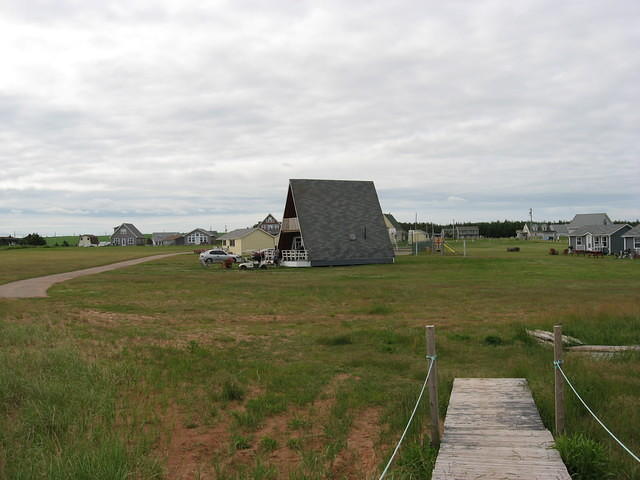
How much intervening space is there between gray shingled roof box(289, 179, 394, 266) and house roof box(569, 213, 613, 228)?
5824cm

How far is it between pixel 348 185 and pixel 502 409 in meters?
46.6

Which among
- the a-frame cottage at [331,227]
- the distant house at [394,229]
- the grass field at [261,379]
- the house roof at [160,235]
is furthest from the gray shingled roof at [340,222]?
the house roof at [160,235]

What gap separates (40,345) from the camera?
12.8m

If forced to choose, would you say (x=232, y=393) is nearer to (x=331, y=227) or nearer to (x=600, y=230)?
(x=331, y=227)

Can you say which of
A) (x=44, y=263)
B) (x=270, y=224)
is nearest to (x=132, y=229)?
(x=270, y=224)

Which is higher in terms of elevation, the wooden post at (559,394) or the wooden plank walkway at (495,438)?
the wooden post at (559,394)

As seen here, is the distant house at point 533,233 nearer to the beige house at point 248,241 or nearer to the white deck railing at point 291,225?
the beige house at point 248,241

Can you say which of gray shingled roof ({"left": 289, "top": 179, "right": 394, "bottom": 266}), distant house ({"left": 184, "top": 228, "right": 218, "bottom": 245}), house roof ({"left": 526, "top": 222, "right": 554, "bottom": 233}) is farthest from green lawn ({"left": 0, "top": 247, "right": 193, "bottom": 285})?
house roof ({"left": 526, "top": 222, "right": 554, "bottom": 233})

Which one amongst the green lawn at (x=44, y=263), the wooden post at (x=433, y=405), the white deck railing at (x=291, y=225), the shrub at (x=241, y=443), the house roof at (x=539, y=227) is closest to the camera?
the wooden post at (x=433, y=405)

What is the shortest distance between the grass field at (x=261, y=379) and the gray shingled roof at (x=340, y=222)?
85.2ft

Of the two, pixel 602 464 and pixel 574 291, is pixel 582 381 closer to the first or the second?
pixel 602 464

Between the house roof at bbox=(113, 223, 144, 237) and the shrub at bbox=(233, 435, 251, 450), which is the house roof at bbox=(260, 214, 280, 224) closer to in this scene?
the house roof at bbox=(113, 223, 144, 237)

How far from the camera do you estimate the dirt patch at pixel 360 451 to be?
6984mm

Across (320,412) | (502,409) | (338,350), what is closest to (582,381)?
(502,409)
